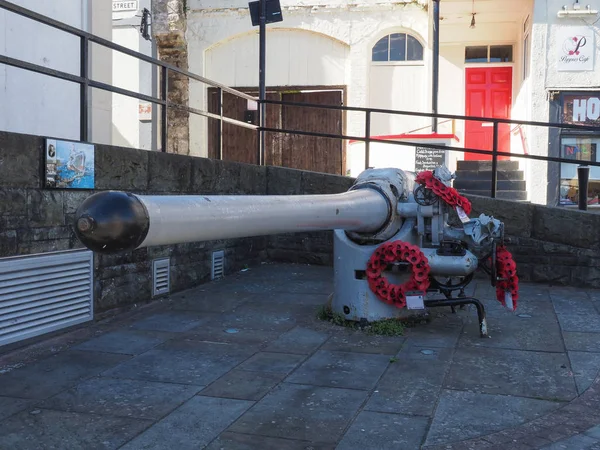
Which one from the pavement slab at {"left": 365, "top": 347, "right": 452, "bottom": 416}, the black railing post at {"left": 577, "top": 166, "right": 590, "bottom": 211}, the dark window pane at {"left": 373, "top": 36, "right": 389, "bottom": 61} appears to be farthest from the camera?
the dark window pane at {"left": 373, "top": 36, "right": 389, "bottom": 61}

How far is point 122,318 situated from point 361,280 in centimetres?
222

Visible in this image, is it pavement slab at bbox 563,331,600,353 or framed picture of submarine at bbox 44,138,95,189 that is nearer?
pavement slab at bbox 563,331,600,353

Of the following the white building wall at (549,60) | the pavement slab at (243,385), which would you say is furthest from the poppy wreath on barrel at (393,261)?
the white building wall at (549,60)

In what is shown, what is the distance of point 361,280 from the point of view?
582 centimetres

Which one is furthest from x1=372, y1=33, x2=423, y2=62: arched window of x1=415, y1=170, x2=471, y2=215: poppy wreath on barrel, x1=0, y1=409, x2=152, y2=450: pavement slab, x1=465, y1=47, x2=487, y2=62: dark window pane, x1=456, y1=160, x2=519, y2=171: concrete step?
x1=0, y1=409, x2=152, y2=450: pavement slab

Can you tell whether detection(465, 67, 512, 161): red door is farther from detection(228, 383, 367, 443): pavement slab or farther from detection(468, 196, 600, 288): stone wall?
detection(228, 383, 367, 443): pavement slab

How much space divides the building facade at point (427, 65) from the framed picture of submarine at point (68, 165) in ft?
25.0

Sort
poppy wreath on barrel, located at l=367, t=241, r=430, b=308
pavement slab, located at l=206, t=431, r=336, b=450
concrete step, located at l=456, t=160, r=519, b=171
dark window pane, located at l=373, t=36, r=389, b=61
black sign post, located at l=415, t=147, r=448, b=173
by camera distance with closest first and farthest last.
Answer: pavement slab, located at l=206, t=431, r=336, b=450
poppy wreath on barrel, located at l=367, t=241, r=430, b=308
black sign post, located at l=415, t=147, r=448, b=173
concrete step, located at l=456, t=160, r=519, b=171
dark window pane, located at l=373, t=36, r=389, b=61

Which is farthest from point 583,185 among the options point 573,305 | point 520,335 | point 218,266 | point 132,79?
point 132,79

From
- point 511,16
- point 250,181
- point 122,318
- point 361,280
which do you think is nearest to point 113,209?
point 361,280

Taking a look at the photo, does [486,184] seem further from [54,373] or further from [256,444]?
[256,444]

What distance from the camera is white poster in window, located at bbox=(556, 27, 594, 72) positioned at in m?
12.5

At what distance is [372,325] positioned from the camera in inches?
227

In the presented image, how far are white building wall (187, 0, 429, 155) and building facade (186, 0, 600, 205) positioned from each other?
2 cm
